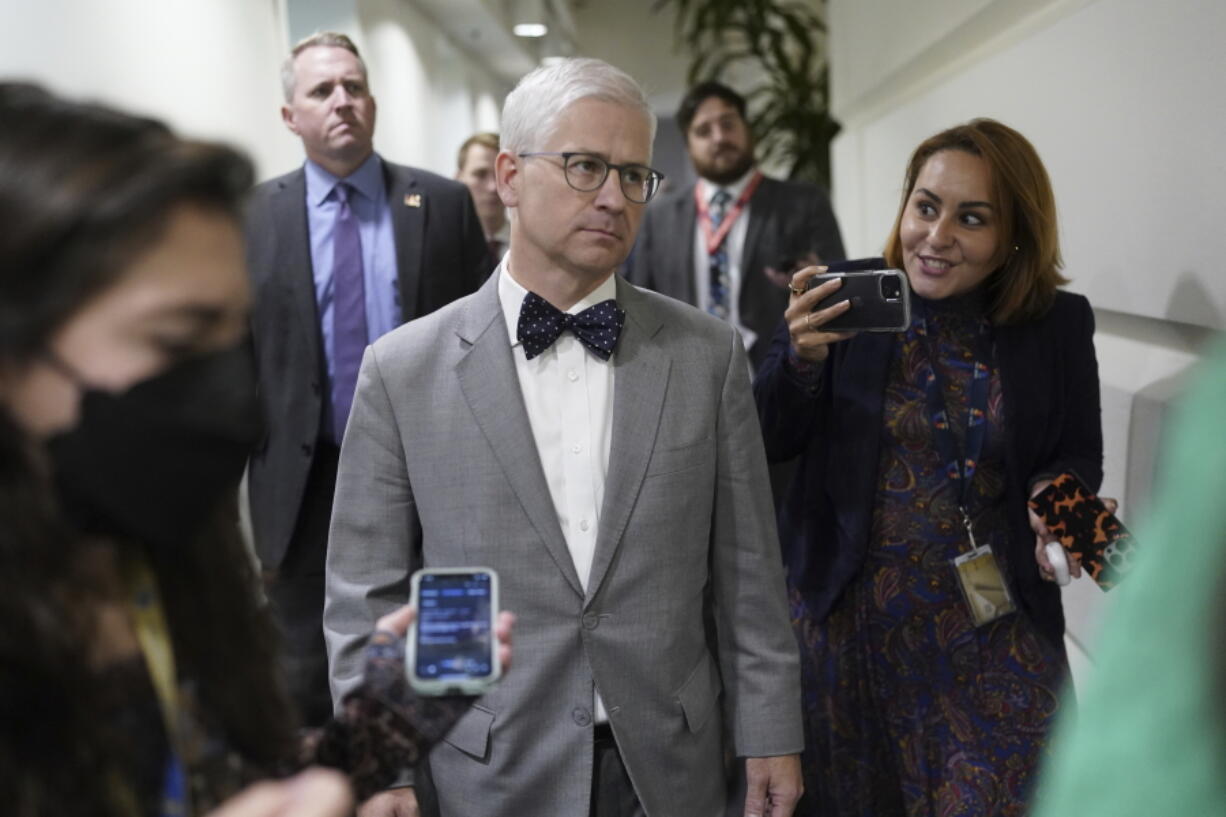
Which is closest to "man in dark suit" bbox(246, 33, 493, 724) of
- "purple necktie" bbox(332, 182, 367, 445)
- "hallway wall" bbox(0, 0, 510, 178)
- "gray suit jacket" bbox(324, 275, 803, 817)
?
"purple necktie" bbox(332, 182, 367, 445)

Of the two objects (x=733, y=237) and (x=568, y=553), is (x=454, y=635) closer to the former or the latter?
(x=568, y=553)

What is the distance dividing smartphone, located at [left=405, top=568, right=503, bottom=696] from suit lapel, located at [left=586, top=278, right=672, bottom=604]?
1.52 ft

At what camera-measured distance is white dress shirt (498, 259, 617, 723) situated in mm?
1746

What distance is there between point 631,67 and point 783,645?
1526 centimetres

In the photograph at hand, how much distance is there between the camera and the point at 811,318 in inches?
85.5

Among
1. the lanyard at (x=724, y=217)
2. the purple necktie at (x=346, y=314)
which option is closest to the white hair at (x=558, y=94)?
the purple necktie at (x=346, y=314)

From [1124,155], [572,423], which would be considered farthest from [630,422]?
[1124,155]

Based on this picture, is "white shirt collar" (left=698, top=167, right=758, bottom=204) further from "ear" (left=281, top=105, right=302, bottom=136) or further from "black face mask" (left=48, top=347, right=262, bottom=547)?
"black face mask" (left=48, top=347, right=262, bottom=547)

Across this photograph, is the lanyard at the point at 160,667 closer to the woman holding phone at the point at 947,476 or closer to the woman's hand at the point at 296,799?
the woman's hand at the point at 296,799

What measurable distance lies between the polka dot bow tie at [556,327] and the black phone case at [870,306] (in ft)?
1.82

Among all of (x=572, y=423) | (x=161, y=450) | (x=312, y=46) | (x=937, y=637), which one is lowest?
(x=937, y=637)

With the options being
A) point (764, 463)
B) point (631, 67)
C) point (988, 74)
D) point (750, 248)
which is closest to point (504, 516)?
point (764, 463)

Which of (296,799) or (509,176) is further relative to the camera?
(509,176)

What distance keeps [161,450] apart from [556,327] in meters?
0.95
